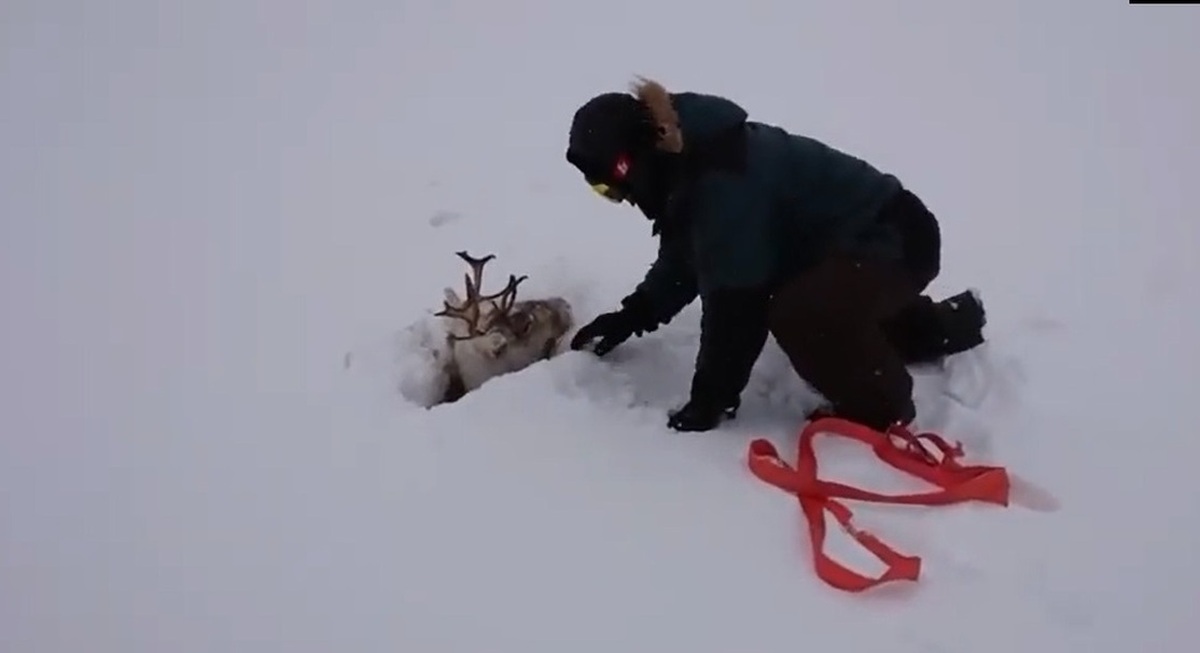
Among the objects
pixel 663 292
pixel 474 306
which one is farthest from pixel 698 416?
pixel 474 306

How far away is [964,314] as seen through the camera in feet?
8.21

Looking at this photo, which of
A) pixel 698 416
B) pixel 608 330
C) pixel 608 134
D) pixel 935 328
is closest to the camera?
pixel 608 134

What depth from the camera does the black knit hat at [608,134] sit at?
210 cm

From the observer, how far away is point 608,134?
210 centimetres

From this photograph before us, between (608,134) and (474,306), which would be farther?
(474,306)

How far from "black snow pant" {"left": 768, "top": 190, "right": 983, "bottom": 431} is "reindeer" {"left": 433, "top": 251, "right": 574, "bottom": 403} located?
24.3 inches

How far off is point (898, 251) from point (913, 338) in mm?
264

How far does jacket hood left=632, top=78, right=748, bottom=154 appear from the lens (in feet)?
6.95

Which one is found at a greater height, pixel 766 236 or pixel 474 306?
pixel 766 236

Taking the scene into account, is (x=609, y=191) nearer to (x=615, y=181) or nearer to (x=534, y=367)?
(x=615, y=181)

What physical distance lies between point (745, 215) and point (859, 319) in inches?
11.6

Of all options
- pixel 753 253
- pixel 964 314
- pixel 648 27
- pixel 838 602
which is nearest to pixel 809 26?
pixel 648 27

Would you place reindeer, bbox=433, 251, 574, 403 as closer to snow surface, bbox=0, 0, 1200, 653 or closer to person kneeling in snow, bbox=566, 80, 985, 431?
snow surface, bbox=0, 0, 1200, 653

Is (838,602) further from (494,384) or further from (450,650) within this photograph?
(494,384)
